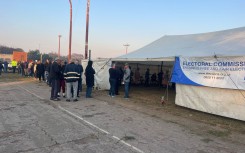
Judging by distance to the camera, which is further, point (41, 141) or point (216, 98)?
point (216, 98)

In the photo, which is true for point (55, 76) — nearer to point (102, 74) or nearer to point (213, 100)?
point (102, 74)

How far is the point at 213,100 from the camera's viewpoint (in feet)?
31.9

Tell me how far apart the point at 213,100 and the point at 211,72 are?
0.98m

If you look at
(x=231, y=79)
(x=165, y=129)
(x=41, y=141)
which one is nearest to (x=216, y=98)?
(x=231, y=79)

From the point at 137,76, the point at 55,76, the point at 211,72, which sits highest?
the point at 211,72

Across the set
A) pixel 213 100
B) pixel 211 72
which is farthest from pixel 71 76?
pixel 213 100

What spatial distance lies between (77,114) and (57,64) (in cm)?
360

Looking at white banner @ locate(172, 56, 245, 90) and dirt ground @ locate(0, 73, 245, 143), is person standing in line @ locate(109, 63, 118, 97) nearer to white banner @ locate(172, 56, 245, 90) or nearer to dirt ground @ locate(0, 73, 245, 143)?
dirt ground @ locate(0, 73, 245, 143)

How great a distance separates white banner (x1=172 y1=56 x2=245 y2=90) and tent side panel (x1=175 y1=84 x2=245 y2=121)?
0.25m

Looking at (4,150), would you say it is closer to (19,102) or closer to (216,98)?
(19,102)

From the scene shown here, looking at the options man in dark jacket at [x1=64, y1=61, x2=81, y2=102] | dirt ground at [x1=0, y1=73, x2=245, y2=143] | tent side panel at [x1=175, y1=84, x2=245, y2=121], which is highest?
man in dark jacket at [x1=64, y1=61, x2=81, y2=102]

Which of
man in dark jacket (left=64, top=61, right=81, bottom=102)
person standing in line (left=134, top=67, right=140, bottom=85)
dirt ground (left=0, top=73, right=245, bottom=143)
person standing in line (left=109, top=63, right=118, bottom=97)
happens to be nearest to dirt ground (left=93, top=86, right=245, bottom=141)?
dirt ground (left=0, top=73, right=245, bottom=143)

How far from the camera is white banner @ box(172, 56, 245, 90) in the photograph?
8.80m

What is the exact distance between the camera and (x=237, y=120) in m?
9.23
